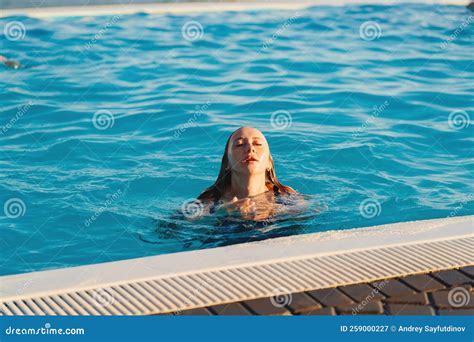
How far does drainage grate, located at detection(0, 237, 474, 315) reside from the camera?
430 centimetres

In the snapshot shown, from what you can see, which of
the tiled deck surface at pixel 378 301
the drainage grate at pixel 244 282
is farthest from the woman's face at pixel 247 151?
the tiled deck surface at pixel 378 301

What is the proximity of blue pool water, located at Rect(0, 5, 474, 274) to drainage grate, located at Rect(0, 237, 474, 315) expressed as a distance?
1.34 m

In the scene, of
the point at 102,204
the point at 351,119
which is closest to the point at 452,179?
the point at 351,119

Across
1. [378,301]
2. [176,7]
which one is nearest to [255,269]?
[378,301]

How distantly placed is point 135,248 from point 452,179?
132 inches

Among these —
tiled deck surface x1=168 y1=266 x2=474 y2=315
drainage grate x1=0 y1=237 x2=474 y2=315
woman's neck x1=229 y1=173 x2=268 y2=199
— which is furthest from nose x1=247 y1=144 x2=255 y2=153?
tiled deck surface x1=168 y1=266 x2=474 y2=315

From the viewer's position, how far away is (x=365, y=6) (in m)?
15.5

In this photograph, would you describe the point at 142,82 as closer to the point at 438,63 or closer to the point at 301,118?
the point at 301,118

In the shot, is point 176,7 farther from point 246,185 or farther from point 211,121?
point 246,185

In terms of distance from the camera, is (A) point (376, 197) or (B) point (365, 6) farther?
(B) point (365, 6)

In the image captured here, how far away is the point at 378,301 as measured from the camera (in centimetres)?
442

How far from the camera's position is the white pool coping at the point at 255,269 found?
4426 millimetres

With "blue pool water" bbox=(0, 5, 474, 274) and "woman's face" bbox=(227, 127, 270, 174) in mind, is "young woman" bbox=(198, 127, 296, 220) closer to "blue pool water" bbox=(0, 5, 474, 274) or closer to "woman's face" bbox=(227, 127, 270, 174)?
"woman's face" bbox=(227, 127, 270, 174)

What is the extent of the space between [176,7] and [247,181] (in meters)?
9.09
